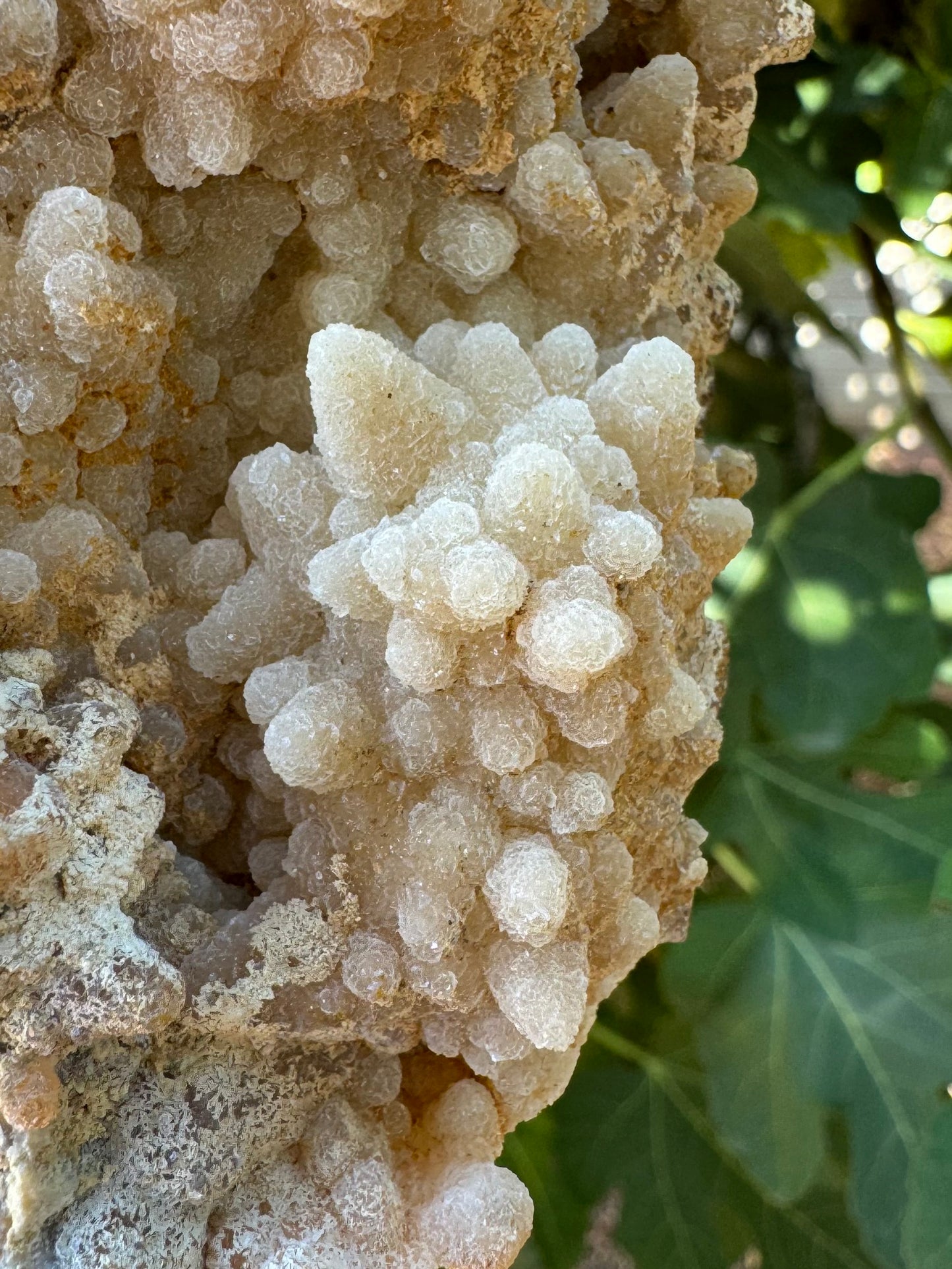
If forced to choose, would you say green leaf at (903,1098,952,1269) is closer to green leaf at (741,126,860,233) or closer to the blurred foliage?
the blurred foliage

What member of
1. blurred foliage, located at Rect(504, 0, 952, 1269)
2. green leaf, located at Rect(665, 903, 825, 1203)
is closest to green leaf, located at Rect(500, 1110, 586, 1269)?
blurred foliage, located at Rect(504, 0, 952, 1269)

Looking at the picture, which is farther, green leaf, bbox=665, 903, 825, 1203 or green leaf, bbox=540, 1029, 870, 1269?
green leaf, bbox=540, 1029, 870, 1269

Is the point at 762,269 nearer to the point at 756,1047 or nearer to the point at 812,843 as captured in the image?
the point at 812,843

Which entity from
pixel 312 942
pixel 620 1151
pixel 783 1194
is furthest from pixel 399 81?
pixel 620 1151

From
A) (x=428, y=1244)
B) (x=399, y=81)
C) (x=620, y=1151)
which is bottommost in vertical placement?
(x=620, y=1151)

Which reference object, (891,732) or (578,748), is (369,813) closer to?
(578,748)

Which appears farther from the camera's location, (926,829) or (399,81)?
(926,829)

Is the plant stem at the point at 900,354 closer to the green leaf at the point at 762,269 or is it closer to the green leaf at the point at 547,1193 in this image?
the green leaf at the point at 762,269
